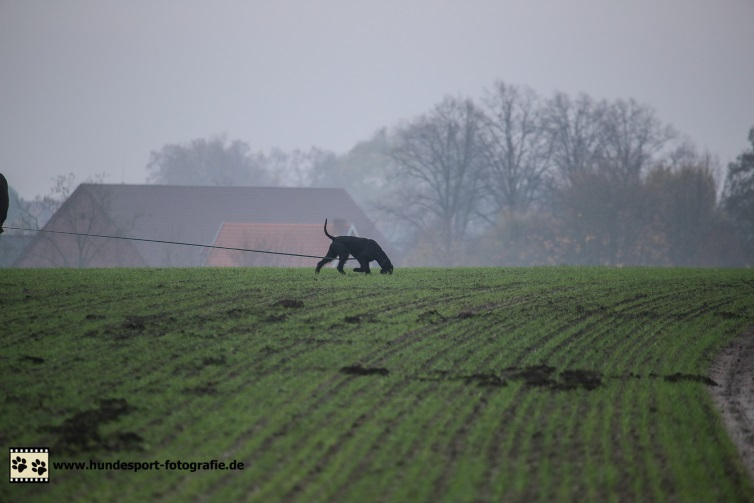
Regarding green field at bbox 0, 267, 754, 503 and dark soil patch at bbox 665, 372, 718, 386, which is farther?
dark soil patch at bbox 665, 372, 718, 386

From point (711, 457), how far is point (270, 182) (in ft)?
495

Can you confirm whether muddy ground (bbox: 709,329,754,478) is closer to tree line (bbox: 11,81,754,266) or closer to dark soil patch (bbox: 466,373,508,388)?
dark soil patch (bbox: 466,373,508,388)

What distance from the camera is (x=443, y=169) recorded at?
88625 millimetres

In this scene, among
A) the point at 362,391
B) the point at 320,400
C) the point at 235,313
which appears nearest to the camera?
the point at 320,400

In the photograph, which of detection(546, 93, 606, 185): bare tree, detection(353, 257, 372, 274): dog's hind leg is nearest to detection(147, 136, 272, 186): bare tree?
detection(546, 93, 606, 185): bare tree

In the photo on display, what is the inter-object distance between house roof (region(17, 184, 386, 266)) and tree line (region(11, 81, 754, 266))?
348 centimetres

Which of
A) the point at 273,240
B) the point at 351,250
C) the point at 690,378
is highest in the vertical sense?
the point at 273,240

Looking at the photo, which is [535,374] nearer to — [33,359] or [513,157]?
[33,359]

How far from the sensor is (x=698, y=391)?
13703 mm

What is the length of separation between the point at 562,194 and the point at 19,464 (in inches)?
2609

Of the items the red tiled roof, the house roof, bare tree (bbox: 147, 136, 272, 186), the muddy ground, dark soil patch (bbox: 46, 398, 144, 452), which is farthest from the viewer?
bare tree (bbox: 147, 136, 272, 186)

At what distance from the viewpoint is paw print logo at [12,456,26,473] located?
9.66m

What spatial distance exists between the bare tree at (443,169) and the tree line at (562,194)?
12cm

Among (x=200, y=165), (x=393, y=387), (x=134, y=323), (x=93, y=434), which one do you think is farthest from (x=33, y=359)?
(x=200, y=165)
